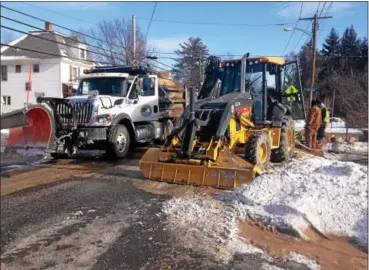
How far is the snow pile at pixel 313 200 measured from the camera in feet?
17.2

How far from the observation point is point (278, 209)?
564 centimetres

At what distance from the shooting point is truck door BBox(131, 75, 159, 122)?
1208 cm

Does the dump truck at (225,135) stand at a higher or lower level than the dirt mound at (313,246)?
higher

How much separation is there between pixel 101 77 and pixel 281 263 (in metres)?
8.87

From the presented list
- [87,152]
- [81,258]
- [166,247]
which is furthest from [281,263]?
[87,152]

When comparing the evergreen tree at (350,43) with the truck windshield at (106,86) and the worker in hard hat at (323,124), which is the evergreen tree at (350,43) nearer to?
the truck windshield at (106,86)

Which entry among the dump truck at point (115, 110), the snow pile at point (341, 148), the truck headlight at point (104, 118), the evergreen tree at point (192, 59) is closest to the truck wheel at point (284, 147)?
the dump truck at point (115, 110)

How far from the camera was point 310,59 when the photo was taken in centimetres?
356

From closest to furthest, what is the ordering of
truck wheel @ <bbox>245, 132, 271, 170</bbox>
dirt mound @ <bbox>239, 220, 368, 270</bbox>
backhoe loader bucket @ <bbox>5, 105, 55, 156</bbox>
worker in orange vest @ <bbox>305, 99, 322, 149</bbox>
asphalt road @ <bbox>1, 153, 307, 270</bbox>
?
1. backhoe loader bucket @ <bbox>5, 105, 55, 156</bbox>
2. asphalt road @ <bbox>1, 153, 307, 270</bbox>
3. dirt mound @ <bbox>239, 220, 368, 270</bbox>
4. truck wheel @ <bbox>245, 132, 271, 170</bbox>
5. worker in orange vest @ <bbox>305, 99, 322, 149</bbox>

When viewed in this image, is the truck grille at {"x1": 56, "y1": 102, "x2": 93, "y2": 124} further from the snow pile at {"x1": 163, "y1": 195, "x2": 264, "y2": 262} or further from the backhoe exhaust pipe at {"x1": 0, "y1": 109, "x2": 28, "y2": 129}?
the backhoe exhaust pipe at {"x1": 0, "y1": 109, "x2": 28, "y2": 129}

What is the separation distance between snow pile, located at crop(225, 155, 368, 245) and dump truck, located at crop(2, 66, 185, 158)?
11.9 feet

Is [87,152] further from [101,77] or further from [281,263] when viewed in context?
[281,263]

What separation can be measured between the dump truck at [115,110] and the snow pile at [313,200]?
362 cm

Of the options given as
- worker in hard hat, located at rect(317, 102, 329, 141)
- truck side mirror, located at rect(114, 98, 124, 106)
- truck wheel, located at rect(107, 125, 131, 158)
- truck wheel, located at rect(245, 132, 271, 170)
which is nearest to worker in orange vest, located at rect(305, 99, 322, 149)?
worker in hard hat, located at rect(317, 102, 329, 141)
